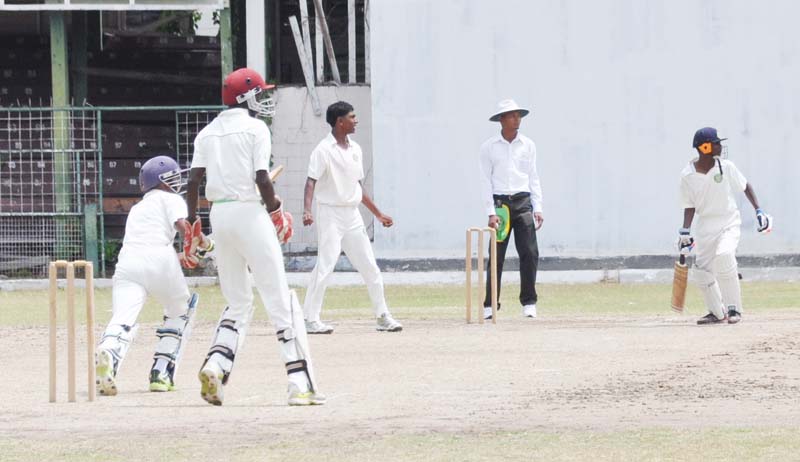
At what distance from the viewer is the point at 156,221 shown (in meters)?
9.65

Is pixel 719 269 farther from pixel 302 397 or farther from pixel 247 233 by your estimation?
pixel 247 233

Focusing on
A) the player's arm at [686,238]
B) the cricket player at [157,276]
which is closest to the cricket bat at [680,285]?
the player's arm at [686,238]

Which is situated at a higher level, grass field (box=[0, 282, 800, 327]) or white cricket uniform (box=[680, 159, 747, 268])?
white cricket uniform (box=[680, 159, 747, 268])

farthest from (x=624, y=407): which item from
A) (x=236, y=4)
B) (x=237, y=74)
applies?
(x=236, y=4)

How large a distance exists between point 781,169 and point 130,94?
1063 centimetres

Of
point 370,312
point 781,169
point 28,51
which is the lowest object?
point 370,312

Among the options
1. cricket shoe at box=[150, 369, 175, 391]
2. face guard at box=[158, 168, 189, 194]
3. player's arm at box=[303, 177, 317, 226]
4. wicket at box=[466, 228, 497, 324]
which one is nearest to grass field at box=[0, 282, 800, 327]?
wicket at box=[466, 228, 497, 324]

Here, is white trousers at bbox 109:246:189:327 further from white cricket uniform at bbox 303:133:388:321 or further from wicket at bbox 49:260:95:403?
white cricket uniform at bbox 303:133:388:321

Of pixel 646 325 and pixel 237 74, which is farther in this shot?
pixel 646 325

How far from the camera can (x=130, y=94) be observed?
26.0 metres

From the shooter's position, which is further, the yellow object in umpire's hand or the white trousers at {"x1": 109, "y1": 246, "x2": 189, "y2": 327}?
the yellow object in umpire's hand

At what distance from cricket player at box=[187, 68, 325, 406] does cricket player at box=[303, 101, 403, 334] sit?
163 inches

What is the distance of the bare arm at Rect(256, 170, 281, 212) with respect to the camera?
8.52m

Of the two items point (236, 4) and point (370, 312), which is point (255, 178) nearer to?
point (370, 312)
